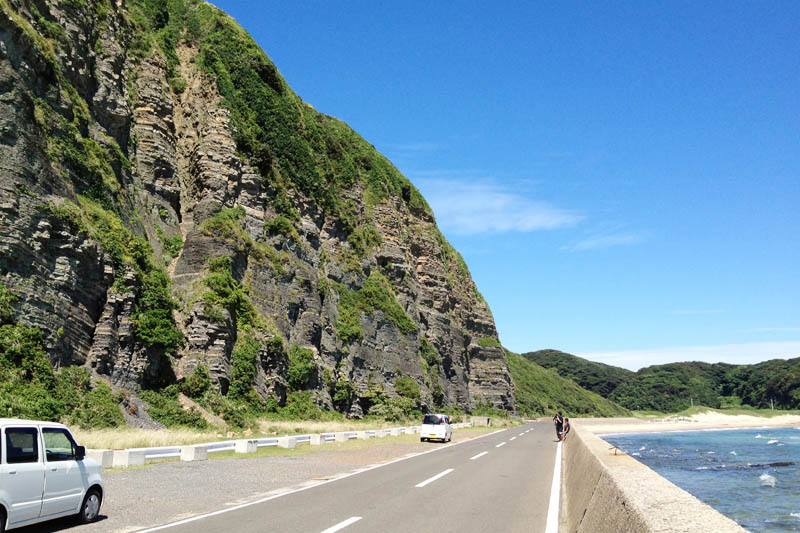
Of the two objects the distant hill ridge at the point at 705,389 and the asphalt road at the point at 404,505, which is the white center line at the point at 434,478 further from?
the distant hill ridge at the point at 705,389

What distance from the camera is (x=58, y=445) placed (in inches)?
352

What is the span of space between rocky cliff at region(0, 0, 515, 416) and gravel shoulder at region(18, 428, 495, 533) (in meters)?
11.3

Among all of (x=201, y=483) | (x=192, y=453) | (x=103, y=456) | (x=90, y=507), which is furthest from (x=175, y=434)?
(x=90, y=507)

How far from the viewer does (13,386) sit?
2086cm

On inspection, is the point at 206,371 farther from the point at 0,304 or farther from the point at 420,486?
the point at 420,486

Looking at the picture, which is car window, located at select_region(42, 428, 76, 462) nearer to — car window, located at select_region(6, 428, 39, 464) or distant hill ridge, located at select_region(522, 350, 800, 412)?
car window, located at select_region(6, 428, 39, 464)

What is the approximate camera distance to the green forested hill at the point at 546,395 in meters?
119

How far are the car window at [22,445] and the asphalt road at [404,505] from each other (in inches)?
88.0

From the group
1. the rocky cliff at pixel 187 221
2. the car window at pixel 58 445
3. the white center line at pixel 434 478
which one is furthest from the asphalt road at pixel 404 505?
the rocky cliff at pixel 187 221

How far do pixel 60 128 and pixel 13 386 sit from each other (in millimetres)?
14531

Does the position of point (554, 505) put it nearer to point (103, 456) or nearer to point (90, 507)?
point (90, 507)

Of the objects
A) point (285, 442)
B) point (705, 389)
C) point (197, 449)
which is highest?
point (705, 389)

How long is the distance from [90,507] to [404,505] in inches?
217

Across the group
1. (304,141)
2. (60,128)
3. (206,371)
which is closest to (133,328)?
(206,371)
